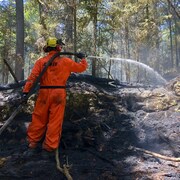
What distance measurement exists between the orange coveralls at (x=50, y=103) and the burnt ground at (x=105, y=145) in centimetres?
36

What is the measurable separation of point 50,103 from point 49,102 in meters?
0.03

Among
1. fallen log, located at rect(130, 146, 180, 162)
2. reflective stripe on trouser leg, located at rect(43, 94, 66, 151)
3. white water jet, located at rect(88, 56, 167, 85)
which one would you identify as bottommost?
fallen log, located at rect(130, 146, 180, 162)

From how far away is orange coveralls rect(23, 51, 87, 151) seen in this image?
5.03m

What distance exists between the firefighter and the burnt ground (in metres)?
0.33

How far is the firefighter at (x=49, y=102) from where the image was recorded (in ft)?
16.5

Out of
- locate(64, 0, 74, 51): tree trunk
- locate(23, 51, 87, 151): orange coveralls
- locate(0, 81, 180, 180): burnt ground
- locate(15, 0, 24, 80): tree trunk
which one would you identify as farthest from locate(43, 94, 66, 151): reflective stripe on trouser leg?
locate(64, 0, 74, 51): tree trunk

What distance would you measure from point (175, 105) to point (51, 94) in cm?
377

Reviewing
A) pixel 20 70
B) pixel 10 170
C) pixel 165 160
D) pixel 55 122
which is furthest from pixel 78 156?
pixel 20 70

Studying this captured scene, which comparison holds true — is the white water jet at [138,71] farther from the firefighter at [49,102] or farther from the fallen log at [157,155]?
the fallen log at [157,155]

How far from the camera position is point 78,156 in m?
5.02

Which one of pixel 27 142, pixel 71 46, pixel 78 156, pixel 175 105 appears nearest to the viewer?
pixel 78 156

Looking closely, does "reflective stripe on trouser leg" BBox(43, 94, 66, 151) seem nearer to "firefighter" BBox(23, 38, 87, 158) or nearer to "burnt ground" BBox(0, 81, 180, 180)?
"firefighter" BBox(23, 38, 87, 158)

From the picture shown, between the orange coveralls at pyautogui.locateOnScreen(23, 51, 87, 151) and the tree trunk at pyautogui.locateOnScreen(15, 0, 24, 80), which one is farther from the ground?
the tree trunk at pyautogui.locateOnScreen(15, 0, 24, 80)

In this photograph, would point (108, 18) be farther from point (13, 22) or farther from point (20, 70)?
point (13, 22)
